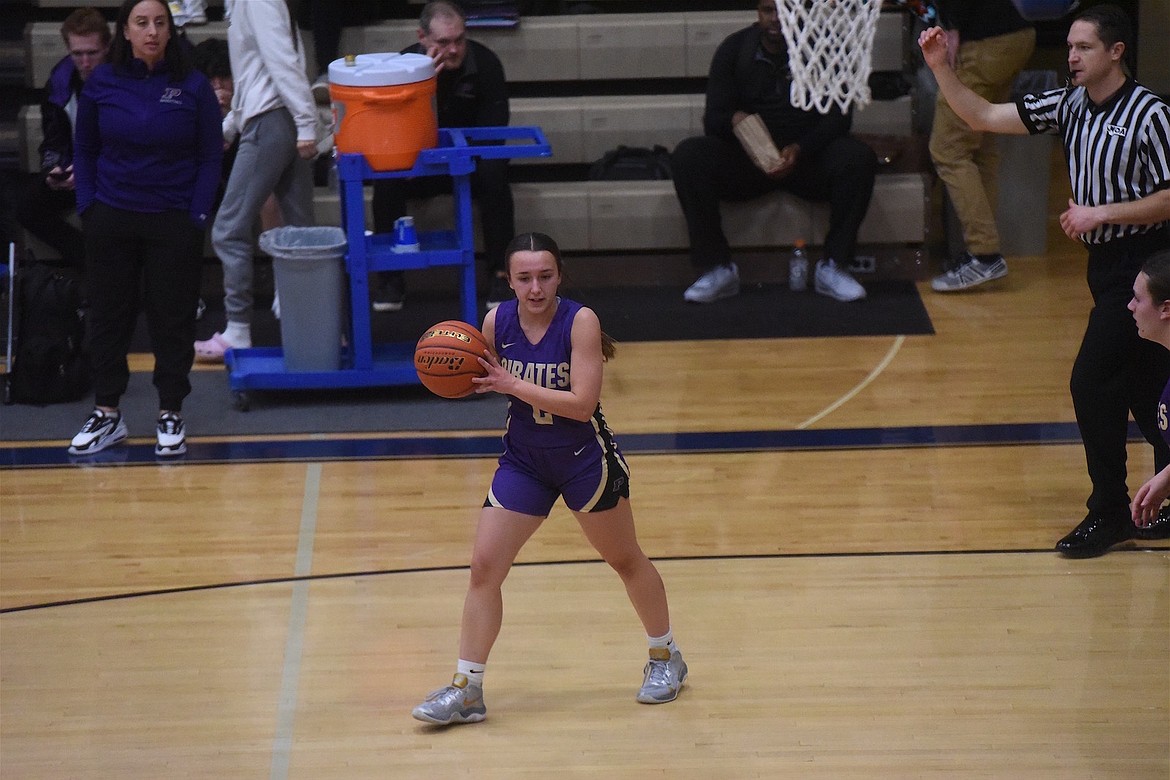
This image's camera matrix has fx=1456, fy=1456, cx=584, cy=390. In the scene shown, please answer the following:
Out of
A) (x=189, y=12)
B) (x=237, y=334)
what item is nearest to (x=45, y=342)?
(x=237, y=334)

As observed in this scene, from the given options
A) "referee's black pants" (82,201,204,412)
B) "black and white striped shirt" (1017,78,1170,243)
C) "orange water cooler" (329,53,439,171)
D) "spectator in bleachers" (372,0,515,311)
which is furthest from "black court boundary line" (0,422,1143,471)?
"spectator in bleachers" (372,0,515,311)

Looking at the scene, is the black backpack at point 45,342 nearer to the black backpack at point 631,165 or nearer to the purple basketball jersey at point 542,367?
the black backpack at point 631,165

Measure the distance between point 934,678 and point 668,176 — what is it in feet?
16.2

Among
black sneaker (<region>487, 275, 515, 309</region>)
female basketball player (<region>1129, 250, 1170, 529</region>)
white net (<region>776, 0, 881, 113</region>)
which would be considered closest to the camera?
female basketball player (<region>1129, 250, 1170, 529</region>)

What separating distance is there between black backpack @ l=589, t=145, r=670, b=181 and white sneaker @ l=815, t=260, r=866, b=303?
114cm

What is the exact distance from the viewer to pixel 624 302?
8336 mm

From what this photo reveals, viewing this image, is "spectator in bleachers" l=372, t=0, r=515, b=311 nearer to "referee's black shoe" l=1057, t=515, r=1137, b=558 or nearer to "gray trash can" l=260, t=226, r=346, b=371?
"gray trash can" l=260, t=226, r=346, b=371

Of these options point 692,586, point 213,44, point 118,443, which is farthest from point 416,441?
point 213,44

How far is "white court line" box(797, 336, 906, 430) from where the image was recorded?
6480 millimetres

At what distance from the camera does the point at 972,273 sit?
8195mm

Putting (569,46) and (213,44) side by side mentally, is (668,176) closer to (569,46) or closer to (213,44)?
(569,46)

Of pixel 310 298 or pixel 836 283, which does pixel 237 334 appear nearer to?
pixel 310 298

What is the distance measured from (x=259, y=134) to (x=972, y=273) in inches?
156

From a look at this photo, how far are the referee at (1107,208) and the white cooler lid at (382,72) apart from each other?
251 centimetres
